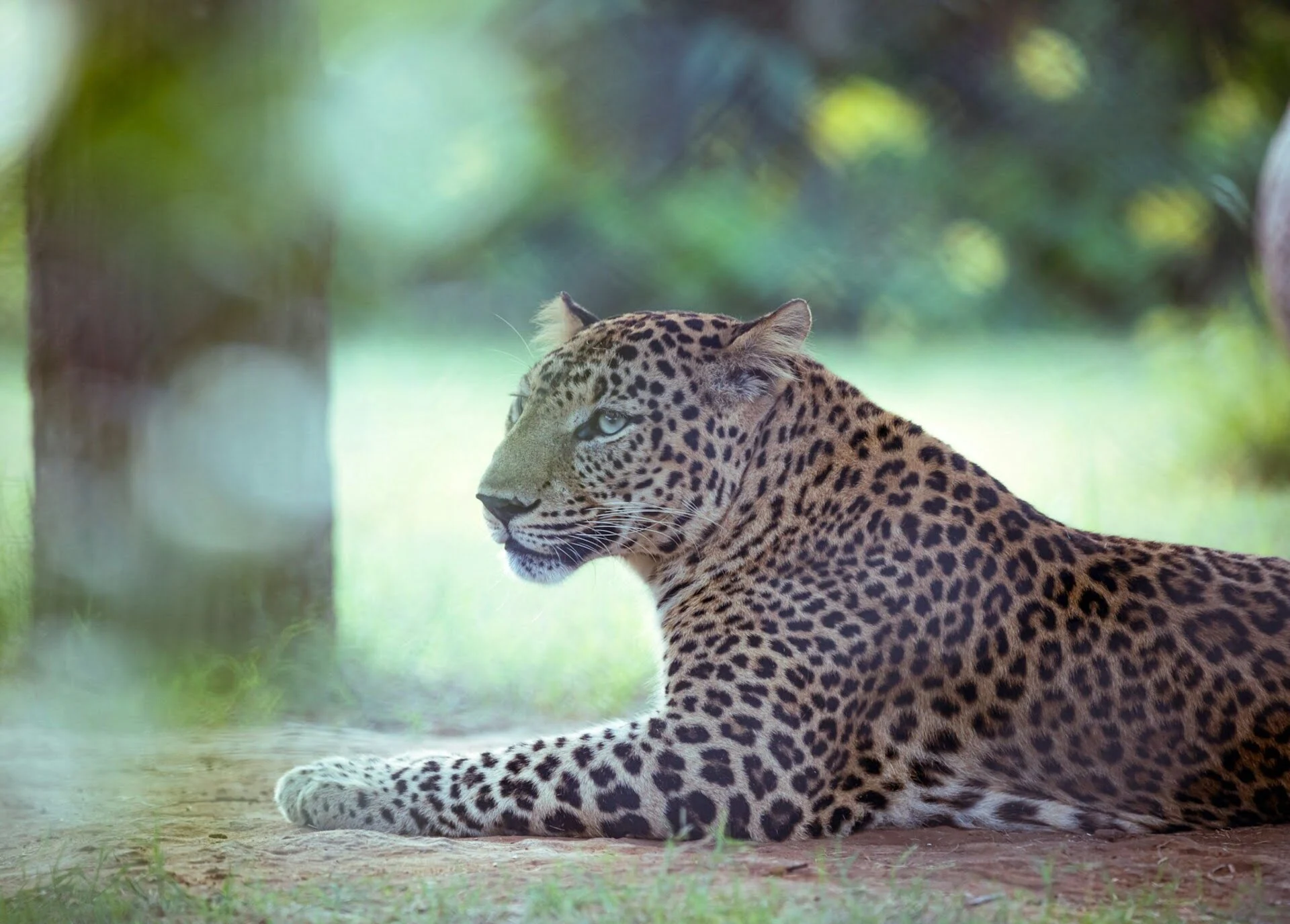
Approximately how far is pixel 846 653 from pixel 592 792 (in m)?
0.79

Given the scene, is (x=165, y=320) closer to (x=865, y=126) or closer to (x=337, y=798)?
(x=337, y=798)

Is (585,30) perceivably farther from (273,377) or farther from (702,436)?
(702,436)

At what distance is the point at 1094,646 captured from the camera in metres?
4.22

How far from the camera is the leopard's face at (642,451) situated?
4699mm

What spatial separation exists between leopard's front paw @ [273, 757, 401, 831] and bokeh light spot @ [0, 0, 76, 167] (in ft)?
10.5

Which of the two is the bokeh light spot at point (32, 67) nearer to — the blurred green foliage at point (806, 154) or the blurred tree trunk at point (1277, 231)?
the blurred tree trunk at point (1277, 231)

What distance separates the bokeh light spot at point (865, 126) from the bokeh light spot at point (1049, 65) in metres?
1.36

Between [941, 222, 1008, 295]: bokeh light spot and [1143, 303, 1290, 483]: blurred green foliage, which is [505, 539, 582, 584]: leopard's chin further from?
[941, 222, 1008, 295]: bokeh light spot

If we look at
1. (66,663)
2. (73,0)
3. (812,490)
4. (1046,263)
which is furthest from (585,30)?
(812,490)

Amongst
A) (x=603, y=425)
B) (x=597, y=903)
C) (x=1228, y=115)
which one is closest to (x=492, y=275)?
(x=1228, y=115)

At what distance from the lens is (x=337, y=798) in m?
4.39

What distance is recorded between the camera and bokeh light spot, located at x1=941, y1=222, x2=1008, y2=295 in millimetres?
17016

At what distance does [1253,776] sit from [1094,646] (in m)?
0.53

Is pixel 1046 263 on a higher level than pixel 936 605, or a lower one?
higher
